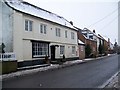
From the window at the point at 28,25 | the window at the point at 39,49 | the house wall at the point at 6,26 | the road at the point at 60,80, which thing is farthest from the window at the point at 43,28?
the road at the point at 60,80

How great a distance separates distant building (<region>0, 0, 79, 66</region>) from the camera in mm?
24297

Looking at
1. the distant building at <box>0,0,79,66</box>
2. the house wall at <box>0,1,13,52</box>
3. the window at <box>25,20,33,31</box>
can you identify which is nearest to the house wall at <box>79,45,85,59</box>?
the distant building at <box>0,0,79,66</box>

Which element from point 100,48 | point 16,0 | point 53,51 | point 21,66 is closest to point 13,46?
point 21,66

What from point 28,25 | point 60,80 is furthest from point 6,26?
point 60,80

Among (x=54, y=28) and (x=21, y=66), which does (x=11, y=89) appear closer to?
(x=21, y=66)

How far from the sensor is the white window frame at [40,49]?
28800mm

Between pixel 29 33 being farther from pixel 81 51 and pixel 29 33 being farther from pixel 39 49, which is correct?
pixel 81 51

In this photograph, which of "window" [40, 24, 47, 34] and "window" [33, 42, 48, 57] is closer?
"window" [33, 42, 48, 57]

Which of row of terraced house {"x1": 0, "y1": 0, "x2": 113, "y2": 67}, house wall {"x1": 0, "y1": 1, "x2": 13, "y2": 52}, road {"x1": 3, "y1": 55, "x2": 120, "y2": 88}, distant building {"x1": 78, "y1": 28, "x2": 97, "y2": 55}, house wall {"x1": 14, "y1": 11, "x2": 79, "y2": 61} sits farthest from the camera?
distant building {"x1": 78, "y1": 28, "x2": 97, "y2": 55}

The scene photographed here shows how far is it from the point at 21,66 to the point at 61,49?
14.0 meters

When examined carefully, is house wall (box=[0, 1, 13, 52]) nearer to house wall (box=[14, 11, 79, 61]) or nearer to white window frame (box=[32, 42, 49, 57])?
house wall (box=[14, 11, 79, 61])

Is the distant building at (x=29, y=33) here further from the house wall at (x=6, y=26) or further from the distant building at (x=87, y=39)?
the distant building at (x=87, y=39)

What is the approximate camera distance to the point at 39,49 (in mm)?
29922

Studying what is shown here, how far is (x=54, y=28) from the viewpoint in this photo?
115 ft
